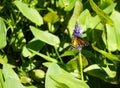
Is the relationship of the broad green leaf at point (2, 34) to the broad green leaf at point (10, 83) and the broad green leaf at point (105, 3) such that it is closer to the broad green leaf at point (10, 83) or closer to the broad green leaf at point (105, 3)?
the broad green leaf at point (10, 83)

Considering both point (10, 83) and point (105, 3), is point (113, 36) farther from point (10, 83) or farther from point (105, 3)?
point (10, 83)

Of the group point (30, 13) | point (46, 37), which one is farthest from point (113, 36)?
point (30, 13)

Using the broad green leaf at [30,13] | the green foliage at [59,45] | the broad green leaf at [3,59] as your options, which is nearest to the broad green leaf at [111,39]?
the green foliage at [59,45]

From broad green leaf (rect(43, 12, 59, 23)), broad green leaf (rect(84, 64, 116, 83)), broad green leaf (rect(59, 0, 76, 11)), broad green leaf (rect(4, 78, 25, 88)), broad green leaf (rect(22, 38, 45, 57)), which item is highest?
broad green leaf (rect(59, 0, 76, 11))

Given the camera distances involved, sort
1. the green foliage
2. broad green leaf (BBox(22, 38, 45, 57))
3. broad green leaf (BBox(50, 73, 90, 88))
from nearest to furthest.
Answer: broad green leaf (BBox(50, 73, 90, 88)) → the green foliage → broad green leaf (BBox(22, 38, 45, 57))

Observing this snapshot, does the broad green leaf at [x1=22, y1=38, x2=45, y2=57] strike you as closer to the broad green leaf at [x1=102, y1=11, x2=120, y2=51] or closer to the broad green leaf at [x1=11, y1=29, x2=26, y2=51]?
the broad green leaf at [x1=11, y1=29, x2=26, y2=51]

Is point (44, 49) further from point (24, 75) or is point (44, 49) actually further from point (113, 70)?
point (113, 70)

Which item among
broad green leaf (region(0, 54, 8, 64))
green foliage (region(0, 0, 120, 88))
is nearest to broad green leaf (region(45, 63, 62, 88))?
green foliage (region(0, 0, 120, 88))

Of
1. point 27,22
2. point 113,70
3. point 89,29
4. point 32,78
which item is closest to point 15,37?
point 27,22
